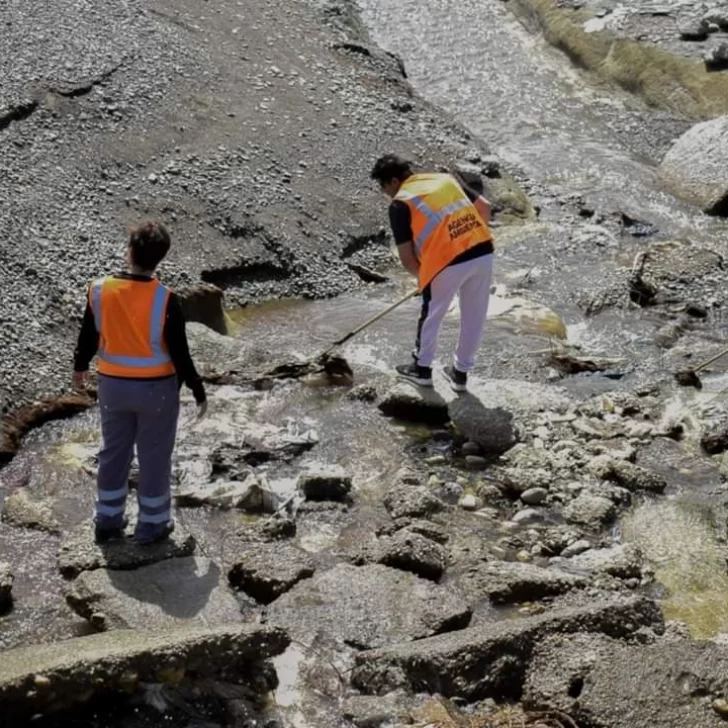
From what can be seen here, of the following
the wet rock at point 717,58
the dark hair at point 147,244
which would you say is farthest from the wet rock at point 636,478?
the wet rock at point 717,58

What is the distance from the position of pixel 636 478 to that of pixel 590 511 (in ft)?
1.98

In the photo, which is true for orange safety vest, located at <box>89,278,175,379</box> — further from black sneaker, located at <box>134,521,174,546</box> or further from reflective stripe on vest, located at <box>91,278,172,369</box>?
black sneaker, located at <box>134,521,174,546</box>

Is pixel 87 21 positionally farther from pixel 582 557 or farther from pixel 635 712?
pixel 635 712

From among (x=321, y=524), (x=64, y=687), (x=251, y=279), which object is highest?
(x=64, y=687)

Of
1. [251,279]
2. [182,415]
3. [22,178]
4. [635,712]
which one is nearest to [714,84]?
[251,279]

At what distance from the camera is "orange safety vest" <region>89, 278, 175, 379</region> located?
5.93m

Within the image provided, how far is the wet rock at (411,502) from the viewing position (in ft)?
23.3

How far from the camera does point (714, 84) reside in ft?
57.6

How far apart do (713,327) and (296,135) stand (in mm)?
5118

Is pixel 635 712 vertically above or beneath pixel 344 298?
above

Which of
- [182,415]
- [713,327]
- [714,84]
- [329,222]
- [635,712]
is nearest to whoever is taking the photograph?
[635,712]

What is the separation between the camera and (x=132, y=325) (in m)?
5.95

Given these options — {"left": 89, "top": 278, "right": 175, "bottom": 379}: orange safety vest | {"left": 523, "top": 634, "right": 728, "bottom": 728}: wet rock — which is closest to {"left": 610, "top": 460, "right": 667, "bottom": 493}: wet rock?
Answer: {"left": 523, "top": 634, "right": 728, "bottom": 728}: wet rock

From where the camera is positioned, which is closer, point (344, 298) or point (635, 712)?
point (635, 712)
